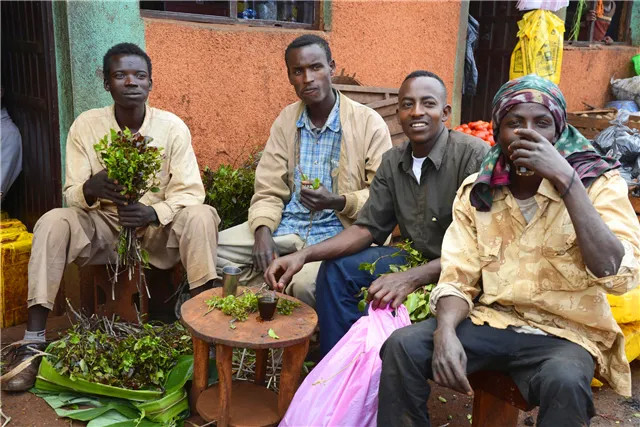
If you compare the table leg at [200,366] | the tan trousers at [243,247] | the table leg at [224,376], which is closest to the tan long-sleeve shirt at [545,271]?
the table leg at [224,376]

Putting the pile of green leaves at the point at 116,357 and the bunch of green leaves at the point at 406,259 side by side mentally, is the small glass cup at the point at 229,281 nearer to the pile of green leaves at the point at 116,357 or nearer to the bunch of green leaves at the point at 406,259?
the pile of green leaves at the point at 116,357

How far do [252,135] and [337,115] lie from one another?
1.50m

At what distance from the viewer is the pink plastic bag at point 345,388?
Result: 8.90 feet

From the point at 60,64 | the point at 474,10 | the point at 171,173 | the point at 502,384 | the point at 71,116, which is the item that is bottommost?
the point at 502,384

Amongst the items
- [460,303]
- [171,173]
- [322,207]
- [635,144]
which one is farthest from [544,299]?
[635,144]

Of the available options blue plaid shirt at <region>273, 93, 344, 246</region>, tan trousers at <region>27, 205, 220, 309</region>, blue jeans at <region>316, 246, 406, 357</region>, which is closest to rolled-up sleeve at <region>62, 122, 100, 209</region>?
tan trousers at <region>27, 205, 220, 309</region>

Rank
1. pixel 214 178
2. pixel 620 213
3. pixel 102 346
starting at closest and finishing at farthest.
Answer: pixel 620 213 < pixel 102 346 < pixel 214 178

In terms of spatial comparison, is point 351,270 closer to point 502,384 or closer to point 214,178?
point 502,384

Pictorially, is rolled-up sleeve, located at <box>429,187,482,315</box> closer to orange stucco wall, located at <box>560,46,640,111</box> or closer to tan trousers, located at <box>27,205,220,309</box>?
tan trousers, located at <box>27,205,220,309</box>

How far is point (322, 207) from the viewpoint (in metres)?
3.84

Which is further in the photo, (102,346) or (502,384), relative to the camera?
(102,346)

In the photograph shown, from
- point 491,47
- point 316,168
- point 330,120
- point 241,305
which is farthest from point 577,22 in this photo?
point 241,305

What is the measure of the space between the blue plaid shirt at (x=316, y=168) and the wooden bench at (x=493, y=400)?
1583 mm

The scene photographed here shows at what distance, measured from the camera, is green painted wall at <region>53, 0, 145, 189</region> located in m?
4.23
